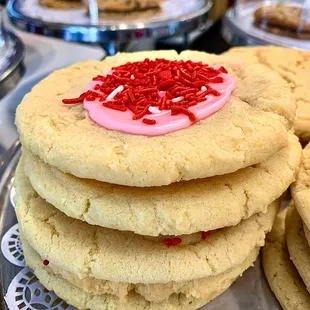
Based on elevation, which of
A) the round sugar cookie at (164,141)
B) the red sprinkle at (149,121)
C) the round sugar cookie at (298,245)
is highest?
the red sprinkle at (149,121)

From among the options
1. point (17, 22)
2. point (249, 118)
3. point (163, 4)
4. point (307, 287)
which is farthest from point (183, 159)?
point (163, 4)

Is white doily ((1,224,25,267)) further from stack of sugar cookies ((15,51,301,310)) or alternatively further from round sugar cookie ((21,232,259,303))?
round sugar cookie ((21,232,259,303))

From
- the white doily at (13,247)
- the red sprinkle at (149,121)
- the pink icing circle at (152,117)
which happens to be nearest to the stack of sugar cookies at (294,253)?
the pink icing circle at (152,117)

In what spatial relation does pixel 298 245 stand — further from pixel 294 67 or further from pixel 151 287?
pixel 294 67

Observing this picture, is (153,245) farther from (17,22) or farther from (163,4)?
(163,4)

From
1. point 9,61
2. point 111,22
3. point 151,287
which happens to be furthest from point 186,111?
point 111,22

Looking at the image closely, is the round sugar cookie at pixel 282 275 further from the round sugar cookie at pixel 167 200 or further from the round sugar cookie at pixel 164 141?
the round sugar cookie at pixel 164 141

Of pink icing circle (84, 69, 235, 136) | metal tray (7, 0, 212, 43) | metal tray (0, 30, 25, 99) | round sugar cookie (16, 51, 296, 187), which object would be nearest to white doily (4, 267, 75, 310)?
round sugar cookie (16, 51, 296, 187)
